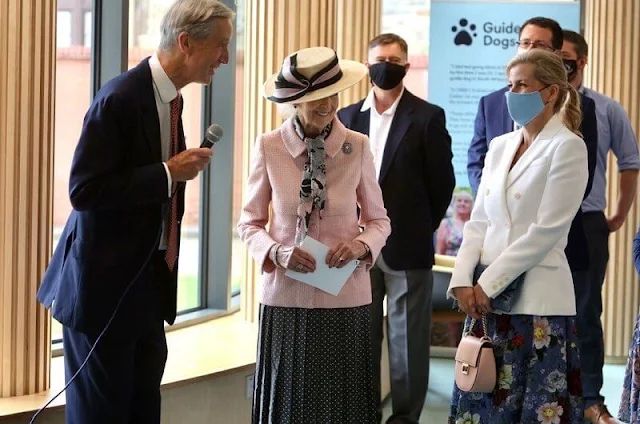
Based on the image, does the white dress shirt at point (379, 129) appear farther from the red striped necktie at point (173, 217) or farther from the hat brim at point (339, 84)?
the red striped necktie at point (173, 217)

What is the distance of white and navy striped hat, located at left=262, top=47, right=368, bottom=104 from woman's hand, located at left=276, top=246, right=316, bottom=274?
0.52m

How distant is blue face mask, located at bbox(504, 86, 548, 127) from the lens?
3.92 metres

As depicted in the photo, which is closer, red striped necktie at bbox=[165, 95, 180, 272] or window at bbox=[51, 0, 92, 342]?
red striped necktie at bbox=[165, 95, 180, 272]

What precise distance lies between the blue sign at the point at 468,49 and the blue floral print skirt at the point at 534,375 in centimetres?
425

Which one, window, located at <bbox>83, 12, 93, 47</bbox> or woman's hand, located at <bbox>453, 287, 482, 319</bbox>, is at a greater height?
window, located at <bbox>83, 12, 93, 47</bbox>

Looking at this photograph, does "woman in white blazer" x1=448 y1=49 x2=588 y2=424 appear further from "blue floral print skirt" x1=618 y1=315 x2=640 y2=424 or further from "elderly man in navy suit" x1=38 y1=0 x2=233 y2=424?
"elderly man in navy suit" x1=38 y1=0 x2=233 y2=424

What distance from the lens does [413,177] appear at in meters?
5.16

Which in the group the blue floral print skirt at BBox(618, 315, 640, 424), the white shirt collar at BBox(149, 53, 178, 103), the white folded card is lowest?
the blue floral print skirt at BBox(618, 315, 640, 424)

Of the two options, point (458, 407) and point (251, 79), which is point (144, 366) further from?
point (251, 79)

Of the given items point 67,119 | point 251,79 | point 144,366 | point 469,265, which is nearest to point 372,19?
point 251,79


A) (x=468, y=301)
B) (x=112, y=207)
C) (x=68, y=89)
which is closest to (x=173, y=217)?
(x=112, y=207)

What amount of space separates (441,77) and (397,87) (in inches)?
111

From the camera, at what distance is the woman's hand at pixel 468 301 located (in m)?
3.89

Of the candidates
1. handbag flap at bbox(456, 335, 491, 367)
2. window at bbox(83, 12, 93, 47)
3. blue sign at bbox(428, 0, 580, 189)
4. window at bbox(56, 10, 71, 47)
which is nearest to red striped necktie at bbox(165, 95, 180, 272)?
handbag flap at bbox(456, 335, 491, 367)
